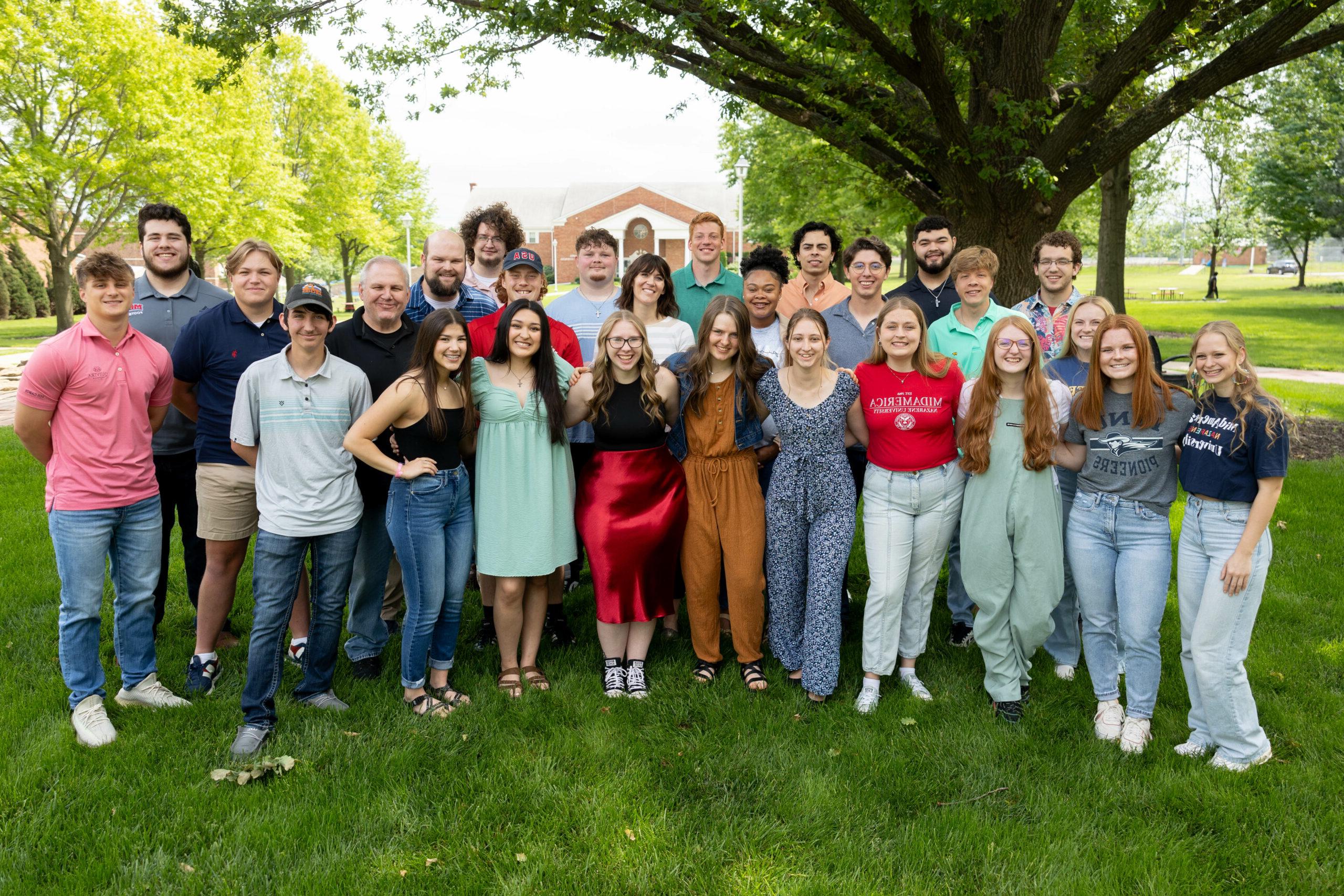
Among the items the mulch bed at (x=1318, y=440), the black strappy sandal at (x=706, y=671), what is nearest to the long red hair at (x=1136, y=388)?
the black strappy sandal at (x=706, y=671)

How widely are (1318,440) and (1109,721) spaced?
28.1ft

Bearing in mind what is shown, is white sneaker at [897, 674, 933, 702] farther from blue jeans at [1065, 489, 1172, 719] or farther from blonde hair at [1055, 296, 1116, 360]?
blonde hair at [1055, 296, 1116, 360]

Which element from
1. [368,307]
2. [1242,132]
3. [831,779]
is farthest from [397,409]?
[1242,132]

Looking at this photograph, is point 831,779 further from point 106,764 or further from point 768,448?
point 106,764

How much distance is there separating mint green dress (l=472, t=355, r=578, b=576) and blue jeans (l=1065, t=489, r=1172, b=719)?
8.96 feet

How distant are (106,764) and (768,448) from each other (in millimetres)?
3686

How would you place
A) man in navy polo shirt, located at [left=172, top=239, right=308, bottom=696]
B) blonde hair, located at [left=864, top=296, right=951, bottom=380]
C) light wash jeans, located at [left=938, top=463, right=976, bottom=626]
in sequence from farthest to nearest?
1. light wash jeans, located at [left=938, top=463, right=976, bottom=626]
2. man in navy polo shirt, located at [left=172, top=239, right=308, bottom=696]
3. blonde hair, located at [left=864, top=296, right=951, bottom=380]

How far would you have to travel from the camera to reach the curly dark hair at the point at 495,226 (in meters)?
6.45

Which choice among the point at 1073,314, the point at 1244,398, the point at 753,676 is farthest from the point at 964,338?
the point at 753,676

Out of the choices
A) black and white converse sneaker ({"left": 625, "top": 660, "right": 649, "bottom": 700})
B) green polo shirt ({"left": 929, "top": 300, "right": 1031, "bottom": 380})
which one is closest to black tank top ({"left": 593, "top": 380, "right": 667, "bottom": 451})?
black and white converse sneaker ({"left": 625, "top": 660, "right": 649, "bottom": 700})

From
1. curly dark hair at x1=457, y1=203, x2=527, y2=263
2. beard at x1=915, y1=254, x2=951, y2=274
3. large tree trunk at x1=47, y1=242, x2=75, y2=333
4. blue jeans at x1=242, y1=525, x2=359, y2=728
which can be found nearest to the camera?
blue jeans at x1=242, y1=525, x2=359, y2=728

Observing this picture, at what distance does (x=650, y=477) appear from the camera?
4.94 m

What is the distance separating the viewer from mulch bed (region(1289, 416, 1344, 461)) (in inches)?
396

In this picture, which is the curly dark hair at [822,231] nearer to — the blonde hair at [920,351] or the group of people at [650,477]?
the group of people at [650,477]
